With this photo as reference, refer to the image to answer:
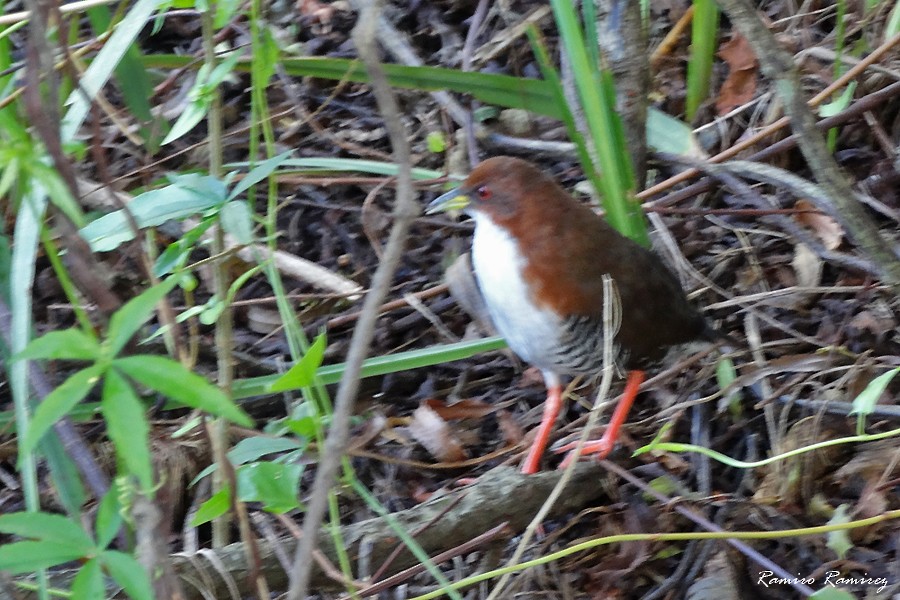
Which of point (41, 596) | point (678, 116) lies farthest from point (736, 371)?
point (41, 596)

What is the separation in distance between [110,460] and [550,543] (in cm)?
129

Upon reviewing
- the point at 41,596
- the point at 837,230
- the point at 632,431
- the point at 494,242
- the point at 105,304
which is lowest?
the point at 632,431

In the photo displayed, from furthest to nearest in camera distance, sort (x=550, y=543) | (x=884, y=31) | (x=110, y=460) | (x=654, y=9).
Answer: (x=654, y=9) → (x=884, y=31) → (x=110, y=460) → (x=550, y=543)

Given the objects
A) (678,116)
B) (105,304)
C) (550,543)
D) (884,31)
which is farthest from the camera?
(678,116)

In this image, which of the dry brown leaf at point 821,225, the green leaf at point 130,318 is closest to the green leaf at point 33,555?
the green leaf at point 130,318

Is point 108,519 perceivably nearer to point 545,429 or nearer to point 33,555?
point 33,555

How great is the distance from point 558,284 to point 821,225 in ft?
3.51

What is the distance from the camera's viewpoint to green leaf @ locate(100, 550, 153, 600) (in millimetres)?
1223

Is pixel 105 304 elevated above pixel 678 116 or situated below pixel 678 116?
above

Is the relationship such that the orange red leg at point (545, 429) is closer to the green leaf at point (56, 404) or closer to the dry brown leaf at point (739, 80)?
the dry brown leaf at point (739, 80)

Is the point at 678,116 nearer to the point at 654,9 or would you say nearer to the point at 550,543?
the point at 654,9

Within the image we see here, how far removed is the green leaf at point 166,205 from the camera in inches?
75.4

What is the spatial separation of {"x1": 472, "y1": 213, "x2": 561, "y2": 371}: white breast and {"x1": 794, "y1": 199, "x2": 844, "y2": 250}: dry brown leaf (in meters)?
0.98

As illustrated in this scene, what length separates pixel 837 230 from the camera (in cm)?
325
